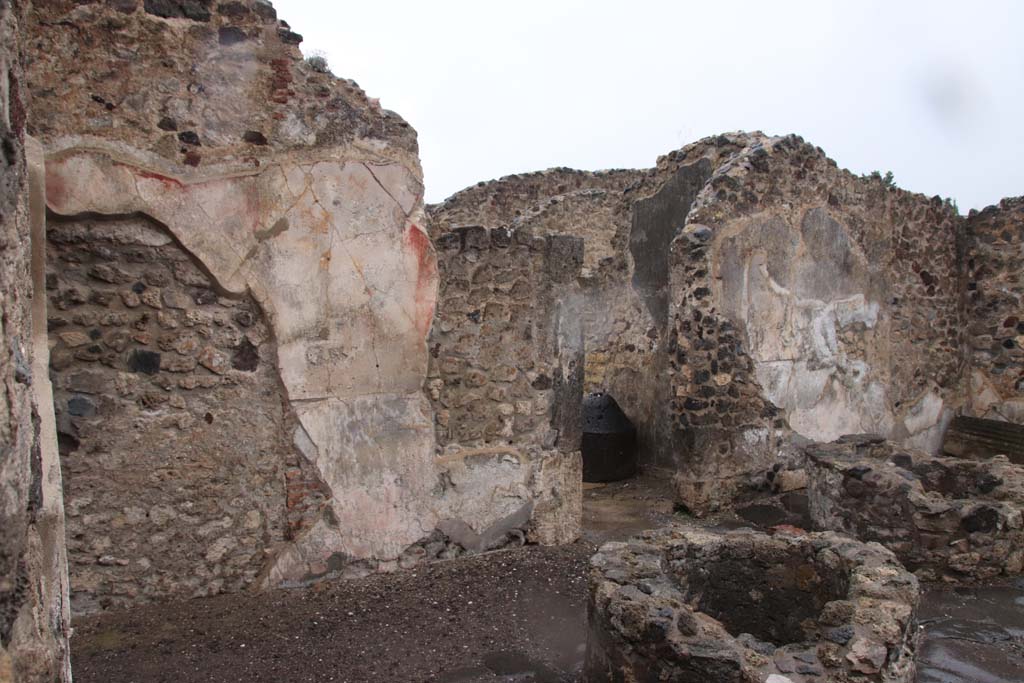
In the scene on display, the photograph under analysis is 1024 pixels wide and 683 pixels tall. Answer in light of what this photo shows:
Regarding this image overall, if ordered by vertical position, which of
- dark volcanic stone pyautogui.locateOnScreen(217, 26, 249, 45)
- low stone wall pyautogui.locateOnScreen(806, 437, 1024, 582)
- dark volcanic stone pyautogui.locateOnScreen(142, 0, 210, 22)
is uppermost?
dark volcanic stone pyautogui.locateOnScreen(142, 0, 210, 22)

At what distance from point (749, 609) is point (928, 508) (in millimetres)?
1616

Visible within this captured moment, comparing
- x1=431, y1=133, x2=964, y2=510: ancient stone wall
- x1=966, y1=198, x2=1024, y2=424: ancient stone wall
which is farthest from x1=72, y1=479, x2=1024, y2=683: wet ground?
x1=966, y1=198, x2=1024, y2=424: ancient stone wall

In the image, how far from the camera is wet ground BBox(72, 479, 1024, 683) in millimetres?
2998

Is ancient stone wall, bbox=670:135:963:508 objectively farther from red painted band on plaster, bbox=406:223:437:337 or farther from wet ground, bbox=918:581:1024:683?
red painted band on plaster, bbox=406:223:437:337

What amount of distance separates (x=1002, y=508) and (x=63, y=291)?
4731 mm

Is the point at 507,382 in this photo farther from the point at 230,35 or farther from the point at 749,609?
the point at 230,35

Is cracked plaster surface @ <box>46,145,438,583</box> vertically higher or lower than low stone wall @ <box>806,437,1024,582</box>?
higher

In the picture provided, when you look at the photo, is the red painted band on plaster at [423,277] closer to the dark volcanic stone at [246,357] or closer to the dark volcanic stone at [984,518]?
the dark volcanic stone at [246,357]

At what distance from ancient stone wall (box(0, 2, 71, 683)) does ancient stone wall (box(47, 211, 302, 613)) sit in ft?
6.21

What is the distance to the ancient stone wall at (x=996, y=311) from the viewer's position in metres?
7.78

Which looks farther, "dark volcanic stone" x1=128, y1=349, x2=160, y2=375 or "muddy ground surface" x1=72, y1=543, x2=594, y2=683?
"dark volcanic stone" x1=128, y1=349, x2=160, y2=375

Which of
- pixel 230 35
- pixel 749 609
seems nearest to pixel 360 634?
pixel 749 609

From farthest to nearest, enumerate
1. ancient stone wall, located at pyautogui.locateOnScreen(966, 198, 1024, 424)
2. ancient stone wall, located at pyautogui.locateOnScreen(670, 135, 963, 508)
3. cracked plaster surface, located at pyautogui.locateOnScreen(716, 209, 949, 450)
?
ancient stone wall, located at pyautogui.locateOnScreen(966, 198, 1024, 424) < cracked plaster surface, located at pyautogui.locateOnScreen(716, 209, 949, 450) < ancient stone wall, located at pyautogui.locateOnScreen(670, 135, 963, 508)

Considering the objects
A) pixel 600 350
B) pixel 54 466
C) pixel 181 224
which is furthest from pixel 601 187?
pixel 54 466
